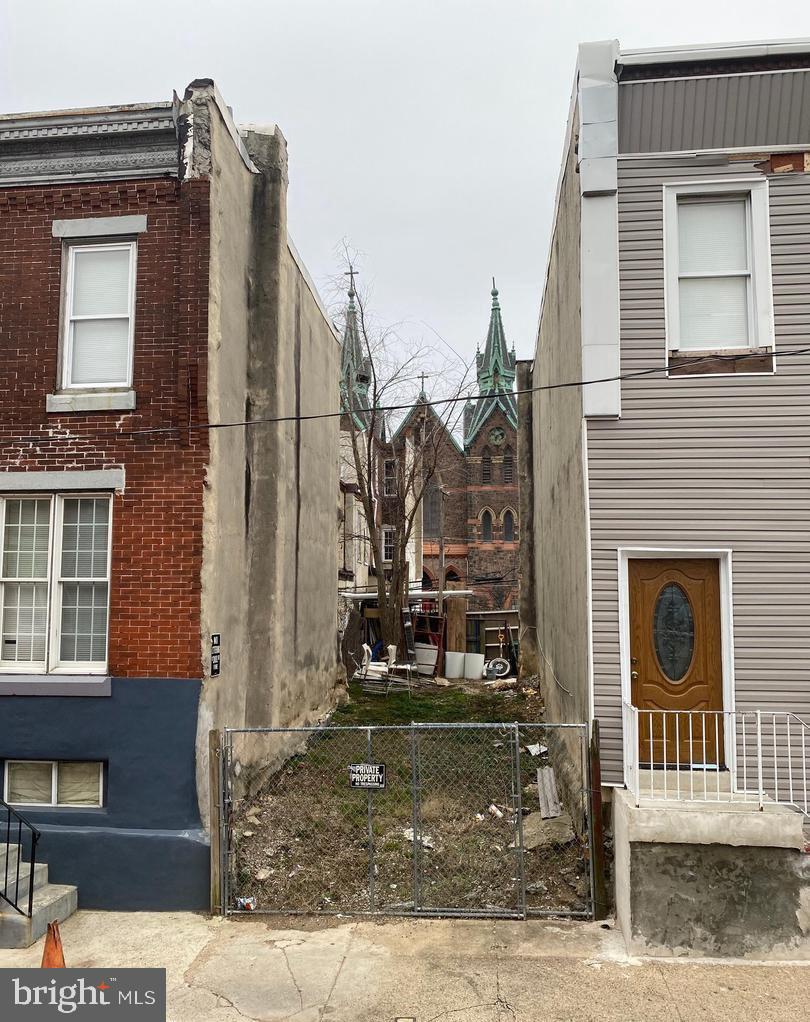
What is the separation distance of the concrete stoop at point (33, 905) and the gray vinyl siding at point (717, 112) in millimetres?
9447

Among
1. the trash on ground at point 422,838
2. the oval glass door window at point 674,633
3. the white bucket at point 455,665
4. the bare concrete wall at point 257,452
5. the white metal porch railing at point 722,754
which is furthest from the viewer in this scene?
the white bucket at point 455,665

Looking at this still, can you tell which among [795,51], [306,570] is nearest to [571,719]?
[306,570]

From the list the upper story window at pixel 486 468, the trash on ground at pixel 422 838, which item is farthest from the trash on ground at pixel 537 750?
the upper story window at pixel 486 468

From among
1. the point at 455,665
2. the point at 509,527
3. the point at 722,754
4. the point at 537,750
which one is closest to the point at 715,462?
the point at 722,754

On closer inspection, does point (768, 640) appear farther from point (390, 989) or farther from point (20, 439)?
point (20, 439)

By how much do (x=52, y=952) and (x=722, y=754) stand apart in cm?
602

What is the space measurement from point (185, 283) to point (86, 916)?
6498mm

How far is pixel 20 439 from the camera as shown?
8867 mm

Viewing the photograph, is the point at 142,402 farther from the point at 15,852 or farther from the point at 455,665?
the point at 455,665

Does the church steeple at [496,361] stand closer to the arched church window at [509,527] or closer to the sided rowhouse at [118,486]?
the arched church window at [509,527]

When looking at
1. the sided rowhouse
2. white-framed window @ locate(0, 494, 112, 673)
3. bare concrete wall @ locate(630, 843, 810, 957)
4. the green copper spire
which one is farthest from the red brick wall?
the green copper spire

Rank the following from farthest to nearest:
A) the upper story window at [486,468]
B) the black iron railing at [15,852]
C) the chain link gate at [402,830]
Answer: the upper story window at [486,468], the chain link gate at [402,830], the black iron railing at [15,852]

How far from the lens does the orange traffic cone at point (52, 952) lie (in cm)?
573

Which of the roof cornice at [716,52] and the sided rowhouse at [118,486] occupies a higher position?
the roof cornice at [716,52]
